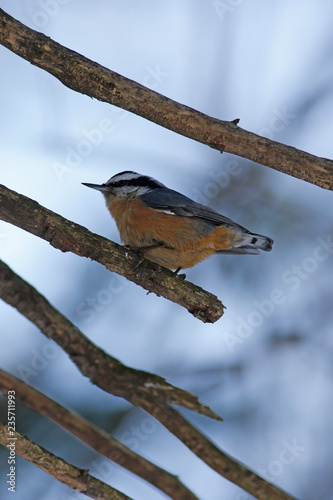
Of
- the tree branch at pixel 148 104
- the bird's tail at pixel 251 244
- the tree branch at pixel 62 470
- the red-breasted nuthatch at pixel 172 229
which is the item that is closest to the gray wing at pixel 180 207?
the red-breasted nuthatch at pixel 172 229

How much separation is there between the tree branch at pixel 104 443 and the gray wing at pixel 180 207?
8.60 ft

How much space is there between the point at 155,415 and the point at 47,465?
0.67 m

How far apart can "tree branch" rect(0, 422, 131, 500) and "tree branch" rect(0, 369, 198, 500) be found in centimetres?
44

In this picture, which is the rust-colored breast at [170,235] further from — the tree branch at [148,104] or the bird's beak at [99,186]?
the tree branch at [148,104]

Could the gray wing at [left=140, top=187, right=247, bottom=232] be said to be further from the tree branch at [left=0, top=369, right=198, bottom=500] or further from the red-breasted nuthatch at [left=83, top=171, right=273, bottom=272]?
the tree branch at [left=0, top=369, right=198, bottom=500]

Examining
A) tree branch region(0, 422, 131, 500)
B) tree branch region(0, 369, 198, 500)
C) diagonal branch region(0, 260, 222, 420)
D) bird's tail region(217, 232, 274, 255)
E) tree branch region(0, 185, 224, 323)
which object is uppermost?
bird's tail region(217, 232, 274, 255)

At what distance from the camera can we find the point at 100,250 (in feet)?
10.9

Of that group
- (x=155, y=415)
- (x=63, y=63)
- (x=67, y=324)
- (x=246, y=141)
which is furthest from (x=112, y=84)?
(x=155, y=415)

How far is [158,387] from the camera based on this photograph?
5.65 feet

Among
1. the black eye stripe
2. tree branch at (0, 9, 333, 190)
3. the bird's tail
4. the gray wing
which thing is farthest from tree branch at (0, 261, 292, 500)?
the black eye stripe

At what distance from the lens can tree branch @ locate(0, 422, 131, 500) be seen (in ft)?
6.70

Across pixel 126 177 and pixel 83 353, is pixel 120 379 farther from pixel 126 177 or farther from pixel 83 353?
pixel 126 177

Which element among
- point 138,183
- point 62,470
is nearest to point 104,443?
point 62,470

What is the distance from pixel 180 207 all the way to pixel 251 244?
748 millimetres
